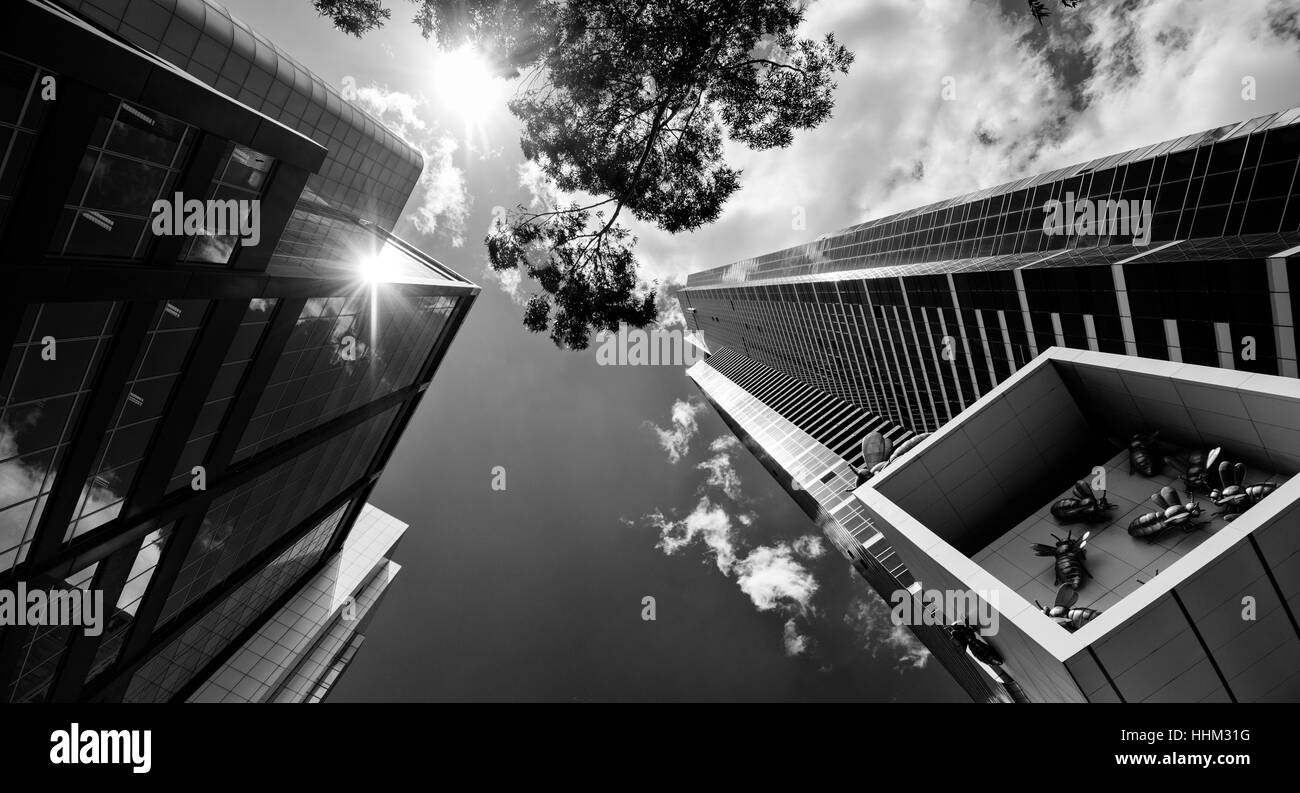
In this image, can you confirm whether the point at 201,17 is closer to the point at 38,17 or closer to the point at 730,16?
the point at 38,17

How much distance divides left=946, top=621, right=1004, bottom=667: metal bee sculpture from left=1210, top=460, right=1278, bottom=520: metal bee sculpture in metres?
4.77

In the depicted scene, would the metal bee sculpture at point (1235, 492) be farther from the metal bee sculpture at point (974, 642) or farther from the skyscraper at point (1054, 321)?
the metal bee sculpture at point (974, 642)

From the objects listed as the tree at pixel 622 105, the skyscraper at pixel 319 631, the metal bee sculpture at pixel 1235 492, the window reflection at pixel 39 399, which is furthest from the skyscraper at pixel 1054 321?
the skyscraper at pixel 319 631

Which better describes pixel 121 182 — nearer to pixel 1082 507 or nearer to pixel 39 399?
pixel 39 399

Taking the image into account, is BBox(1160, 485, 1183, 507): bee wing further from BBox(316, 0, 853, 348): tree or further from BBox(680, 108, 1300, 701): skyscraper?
BBox(316, 0, 853, 348): tree

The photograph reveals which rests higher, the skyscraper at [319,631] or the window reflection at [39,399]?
the window reflection at [39,399]

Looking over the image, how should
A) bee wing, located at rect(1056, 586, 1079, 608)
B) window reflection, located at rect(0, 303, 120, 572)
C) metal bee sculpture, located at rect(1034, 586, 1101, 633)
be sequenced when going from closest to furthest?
1. metal bee sculpture, located at rect(1034, 586, 1101, 633)
2. bee wing, located at rect(1056, 586, 1079, 608)
3. window reflection, located at rect(0, 303, 120, 572)

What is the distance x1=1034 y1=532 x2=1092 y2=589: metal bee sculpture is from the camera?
8.51m

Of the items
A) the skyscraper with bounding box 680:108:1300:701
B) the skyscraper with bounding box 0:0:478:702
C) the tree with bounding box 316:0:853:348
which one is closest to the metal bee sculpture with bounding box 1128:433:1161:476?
the skyscraper with bounding box 680:108:1300:701

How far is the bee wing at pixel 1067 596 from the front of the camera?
8.19 m

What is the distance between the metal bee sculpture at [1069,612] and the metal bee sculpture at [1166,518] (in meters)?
1.55

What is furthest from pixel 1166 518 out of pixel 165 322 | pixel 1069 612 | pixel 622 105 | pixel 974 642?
pixel 165 322
